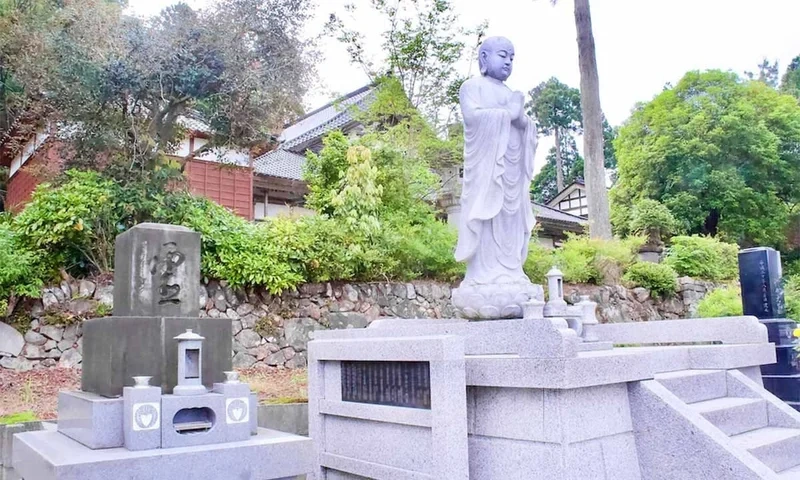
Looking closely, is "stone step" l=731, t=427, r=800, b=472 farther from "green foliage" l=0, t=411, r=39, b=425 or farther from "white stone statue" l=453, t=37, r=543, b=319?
"green foliage" l=0, t=411, r=39, b=425

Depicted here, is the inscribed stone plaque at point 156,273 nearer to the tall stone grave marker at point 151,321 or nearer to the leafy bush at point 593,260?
the tall stone grave marker at point 151,321

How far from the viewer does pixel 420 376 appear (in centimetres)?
484

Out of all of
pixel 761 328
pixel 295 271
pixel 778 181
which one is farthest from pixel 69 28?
pixel 778 181

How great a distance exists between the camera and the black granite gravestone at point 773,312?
7996mm

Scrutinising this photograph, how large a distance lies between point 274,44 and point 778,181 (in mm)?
20096

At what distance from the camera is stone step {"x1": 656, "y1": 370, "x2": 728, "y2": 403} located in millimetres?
5436

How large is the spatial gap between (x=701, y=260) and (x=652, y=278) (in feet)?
7.36

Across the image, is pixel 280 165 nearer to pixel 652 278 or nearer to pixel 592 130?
pixel 592 130

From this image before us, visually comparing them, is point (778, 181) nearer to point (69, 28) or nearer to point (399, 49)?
point (399, 49)

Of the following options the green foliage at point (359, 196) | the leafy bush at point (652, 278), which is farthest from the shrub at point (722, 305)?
the green foliage at point (359, 196)

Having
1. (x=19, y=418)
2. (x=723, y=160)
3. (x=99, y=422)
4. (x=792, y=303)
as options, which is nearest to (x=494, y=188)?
(x=99, y=422)

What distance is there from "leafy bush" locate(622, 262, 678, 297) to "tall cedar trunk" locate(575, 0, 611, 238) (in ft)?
4.59

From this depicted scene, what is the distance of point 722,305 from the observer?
540 inches

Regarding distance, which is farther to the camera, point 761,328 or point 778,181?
point 778,181
